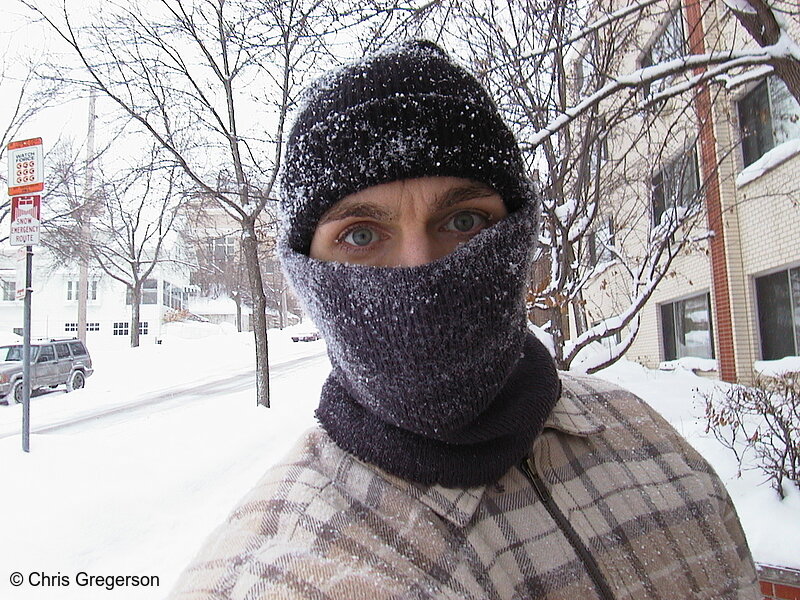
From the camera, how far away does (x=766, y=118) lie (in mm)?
7789

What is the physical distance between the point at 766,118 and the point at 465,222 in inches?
343

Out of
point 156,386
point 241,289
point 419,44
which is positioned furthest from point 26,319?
point 241,289

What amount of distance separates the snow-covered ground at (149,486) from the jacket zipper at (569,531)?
2636 millimetres

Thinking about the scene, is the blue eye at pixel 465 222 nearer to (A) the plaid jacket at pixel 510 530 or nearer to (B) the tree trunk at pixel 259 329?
(A) the plaid jacket at pixel 510 530

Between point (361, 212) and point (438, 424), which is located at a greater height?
point (361, 212)

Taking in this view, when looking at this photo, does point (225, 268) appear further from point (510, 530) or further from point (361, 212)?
point (510, 530)

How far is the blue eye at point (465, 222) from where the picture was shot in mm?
1308

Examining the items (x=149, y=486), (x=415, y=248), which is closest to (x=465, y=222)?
(x=415, y=248)

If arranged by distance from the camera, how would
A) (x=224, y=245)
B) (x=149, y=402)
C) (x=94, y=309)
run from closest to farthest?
(x=149, y=402), (x=224, y=245), (x=94, y=309)

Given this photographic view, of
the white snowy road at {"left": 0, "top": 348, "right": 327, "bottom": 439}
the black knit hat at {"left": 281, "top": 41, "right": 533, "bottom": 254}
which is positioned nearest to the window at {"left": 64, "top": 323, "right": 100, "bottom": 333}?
the white snowy road at {"left": 0, "top": 348, "right": 327, "bottom": 439}

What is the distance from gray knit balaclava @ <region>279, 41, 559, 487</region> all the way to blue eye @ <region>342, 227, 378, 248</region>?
0.09 metres

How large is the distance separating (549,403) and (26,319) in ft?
22.9

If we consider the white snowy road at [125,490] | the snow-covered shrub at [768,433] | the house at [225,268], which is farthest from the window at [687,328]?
the house at [225,268]

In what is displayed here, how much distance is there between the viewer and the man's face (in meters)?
1.25
